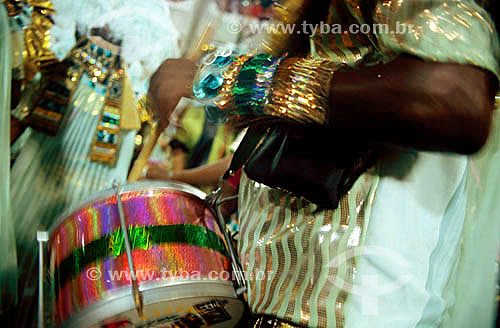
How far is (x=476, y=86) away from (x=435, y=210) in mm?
234

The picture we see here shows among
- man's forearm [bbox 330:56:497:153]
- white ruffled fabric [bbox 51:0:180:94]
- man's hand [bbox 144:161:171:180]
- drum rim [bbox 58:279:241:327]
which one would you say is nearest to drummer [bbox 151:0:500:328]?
man's forearm [bbox 330:56:497:153]

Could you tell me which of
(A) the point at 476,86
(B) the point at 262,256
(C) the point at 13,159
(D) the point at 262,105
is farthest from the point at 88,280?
(C) the point at 13,159

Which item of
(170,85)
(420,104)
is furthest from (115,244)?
(420,104)

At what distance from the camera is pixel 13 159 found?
1.27m

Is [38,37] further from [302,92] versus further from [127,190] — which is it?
[302,92]

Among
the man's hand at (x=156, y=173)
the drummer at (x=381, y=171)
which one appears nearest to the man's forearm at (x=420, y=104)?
the drummer at (x=381, y=171)

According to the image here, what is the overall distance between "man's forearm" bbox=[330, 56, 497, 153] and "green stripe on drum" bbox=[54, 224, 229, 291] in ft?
1.29

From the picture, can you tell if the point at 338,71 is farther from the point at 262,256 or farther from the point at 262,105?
the point at 262,256

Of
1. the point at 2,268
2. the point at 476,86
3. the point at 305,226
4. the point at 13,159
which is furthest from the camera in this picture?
the point at 13,159

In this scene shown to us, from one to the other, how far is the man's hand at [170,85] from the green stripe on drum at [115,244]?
0.20 metres

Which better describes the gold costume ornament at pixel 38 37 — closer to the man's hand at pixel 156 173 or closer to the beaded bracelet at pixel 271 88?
the man's hand at pixel 156 173

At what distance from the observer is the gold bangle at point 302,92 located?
0.52 m

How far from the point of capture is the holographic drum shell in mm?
686

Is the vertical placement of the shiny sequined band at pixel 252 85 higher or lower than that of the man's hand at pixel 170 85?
higher
